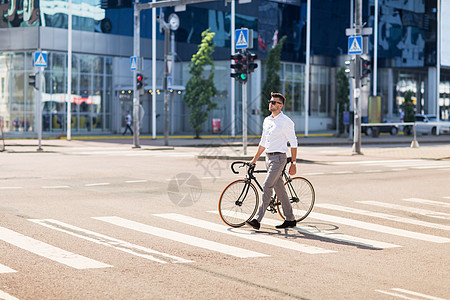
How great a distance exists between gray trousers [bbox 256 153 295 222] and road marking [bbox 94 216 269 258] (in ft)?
→ 4.53

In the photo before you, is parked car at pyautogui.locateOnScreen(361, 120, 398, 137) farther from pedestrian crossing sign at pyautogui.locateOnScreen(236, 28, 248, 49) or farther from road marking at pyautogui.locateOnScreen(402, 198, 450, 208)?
road marking at pyautogui.locateOnScreen(402, 198, 450, 208)

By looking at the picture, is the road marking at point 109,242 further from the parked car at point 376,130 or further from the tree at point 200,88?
the parked car at point 376,130

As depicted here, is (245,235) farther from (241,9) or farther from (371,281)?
(241,9)

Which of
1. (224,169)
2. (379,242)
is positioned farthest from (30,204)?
(224,169)

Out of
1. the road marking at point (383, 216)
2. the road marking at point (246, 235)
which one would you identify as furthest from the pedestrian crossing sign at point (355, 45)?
the road marking at point (246, 235)

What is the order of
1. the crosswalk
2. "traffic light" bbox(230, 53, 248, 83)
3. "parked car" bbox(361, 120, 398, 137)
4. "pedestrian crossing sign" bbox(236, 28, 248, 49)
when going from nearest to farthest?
the crosswalk < "traffic light" bbox(230, 53, 248, 83) < "pedestrian crossing sign" bbox(236, 28, 248, 49) < "parked car" bbox(361, 120, 398, 137)

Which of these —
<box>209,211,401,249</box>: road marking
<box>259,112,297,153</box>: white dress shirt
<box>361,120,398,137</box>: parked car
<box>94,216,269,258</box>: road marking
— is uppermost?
<box>259,112,297,153</box>: white dress shirt

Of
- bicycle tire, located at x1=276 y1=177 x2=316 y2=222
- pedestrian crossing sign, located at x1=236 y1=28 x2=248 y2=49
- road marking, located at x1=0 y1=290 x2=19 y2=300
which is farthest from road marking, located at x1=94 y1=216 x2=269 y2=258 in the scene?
pedestrian crossing sign, located at x1=236 y1=28 x2=248 y2=49

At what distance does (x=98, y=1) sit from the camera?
5159cm

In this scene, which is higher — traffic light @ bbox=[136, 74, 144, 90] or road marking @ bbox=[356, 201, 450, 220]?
traffic light @ bbox=[136, 74, 144, 90]

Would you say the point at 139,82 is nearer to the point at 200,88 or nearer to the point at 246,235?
the point at 200,88

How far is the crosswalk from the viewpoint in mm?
8828

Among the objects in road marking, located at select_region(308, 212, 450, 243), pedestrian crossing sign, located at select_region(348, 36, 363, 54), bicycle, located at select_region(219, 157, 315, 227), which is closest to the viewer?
road marking, located at select_region(308, 212, 450, 243)

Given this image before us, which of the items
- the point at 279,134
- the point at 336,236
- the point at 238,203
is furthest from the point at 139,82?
the point at 336,236
